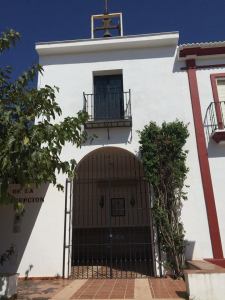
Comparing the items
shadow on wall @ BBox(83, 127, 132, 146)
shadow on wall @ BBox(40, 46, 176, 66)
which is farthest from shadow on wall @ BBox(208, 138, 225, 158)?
shadow on wall @ BBox(40, 46, 176, 66)

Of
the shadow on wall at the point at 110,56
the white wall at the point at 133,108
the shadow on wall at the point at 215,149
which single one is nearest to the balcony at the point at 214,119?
the shadow on wall at the point at 215,149

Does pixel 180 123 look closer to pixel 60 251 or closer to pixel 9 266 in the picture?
pixel 60 251

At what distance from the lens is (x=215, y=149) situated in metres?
8.39

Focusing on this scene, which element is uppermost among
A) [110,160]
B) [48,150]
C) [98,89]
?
[98,89]

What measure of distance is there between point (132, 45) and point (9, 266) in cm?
750

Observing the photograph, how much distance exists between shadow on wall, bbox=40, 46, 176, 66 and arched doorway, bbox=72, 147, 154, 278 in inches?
129

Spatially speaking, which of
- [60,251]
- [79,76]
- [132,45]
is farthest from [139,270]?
[132,45]

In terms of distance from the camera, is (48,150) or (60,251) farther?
(60,251)

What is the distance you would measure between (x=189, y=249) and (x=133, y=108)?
4283 millimetres

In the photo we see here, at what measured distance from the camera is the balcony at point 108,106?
900cm

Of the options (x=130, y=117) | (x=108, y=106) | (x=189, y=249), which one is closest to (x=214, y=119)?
(x=130, y=117)

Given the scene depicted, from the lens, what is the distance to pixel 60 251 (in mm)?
7797

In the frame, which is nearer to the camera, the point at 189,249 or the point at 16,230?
the point at 189,249

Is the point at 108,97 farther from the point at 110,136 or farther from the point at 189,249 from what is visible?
the point at 189,249
